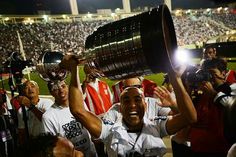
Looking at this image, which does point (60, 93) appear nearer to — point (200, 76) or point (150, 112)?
point (150, 112)

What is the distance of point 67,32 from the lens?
147 ft

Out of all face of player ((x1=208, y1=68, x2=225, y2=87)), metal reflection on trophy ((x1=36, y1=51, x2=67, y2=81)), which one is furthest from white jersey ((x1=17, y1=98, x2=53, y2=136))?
face of player ((x1=208, y1=68, x2=225, y2=87))

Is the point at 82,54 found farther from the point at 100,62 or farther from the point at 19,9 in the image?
the point at 19,9

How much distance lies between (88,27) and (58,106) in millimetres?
46323

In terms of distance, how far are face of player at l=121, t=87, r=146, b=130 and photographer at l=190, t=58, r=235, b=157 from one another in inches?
31.5

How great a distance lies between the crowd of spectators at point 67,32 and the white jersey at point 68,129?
956 inches

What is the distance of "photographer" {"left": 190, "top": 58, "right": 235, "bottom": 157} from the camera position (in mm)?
3105

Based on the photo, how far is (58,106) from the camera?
11.8ft

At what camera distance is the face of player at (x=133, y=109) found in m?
2.63

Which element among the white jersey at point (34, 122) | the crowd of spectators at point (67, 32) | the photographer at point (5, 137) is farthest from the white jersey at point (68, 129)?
the crowd of spectators at point (67, 32)

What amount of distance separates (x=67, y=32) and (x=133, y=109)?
43505 mm

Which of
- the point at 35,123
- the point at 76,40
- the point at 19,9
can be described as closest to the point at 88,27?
the point at 76,40

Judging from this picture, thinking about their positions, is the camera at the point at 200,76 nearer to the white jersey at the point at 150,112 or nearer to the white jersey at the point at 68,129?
the white jersey at the point at 150,112

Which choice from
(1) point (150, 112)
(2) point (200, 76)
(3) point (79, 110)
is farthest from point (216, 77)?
(3) point (79, 110)
